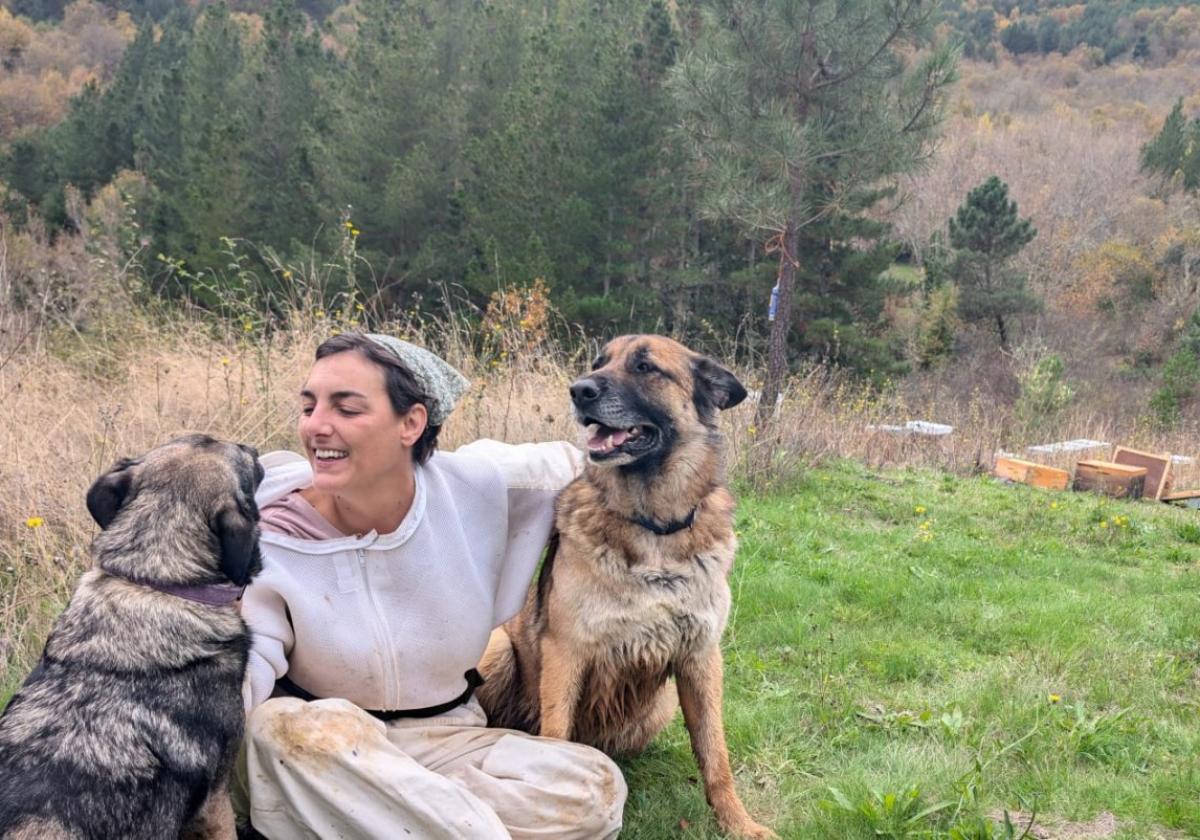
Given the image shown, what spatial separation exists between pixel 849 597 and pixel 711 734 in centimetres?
262

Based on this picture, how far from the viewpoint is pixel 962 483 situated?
923cm

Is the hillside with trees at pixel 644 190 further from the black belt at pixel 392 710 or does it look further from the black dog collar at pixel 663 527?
the black belt at pixel 392 710

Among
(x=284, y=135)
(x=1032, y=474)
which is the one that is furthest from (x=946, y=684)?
(x=284, y=135)

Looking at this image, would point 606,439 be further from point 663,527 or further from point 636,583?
point 636,583

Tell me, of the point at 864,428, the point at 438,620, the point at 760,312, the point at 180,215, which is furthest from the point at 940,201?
the point at 438,620

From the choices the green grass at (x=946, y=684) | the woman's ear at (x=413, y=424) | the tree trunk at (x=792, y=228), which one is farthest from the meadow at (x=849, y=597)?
the tree trunk at (x=792, y=228)

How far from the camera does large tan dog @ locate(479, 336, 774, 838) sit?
2.75 m

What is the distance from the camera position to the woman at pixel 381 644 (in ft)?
7.65

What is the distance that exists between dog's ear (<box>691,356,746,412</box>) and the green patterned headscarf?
85 centimetres

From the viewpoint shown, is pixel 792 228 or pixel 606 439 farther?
pixel 792 228

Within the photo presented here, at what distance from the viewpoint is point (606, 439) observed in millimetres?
2953

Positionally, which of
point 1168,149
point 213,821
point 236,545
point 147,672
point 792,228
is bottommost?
point 213,821

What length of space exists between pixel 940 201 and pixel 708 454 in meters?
46.3

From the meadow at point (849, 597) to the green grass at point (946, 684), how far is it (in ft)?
0.04
